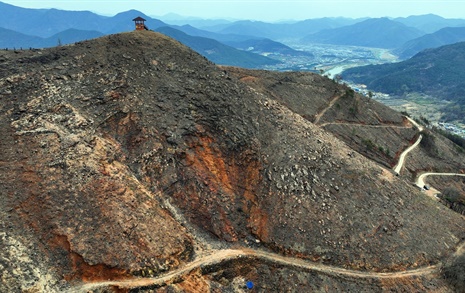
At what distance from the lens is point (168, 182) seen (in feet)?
137

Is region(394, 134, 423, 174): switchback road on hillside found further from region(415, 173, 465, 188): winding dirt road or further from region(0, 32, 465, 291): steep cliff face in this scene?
region(0, 32, 465, 291): steep cliff face

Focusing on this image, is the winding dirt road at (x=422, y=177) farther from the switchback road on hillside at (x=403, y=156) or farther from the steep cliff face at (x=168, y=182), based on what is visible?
the steep cliff face at (x=168, y=182)

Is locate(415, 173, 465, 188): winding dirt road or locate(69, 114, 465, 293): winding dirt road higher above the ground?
locate(69, 114, 465, 293): winding dirt road

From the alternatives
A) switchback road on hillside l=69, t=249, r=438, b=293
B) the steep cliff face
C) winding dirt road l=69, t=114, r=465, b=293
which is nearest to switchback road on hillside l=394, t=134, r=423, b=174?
the steep cliff face

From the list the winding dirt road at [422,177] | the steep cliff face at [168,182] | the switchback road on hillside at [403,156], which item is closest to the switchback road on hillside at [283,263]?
the steep cliff face at [168,182]

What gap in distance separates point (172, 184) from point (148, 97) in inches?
514

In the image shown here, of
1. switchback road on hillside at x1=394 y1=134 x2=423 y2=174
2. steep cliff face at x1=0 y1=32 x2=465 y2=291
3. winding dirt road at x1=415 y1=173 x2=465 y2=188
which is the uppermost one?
steep cliff face at x1=0 y1=32 x2=465 y2=291

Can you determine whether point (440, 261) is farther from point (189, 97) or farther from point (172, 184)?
point (189, 97)

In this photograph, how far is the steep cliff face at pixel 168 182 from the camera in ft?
111

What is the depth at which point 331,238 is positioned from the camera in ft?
137

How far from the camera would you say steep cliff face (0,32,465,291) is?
111ft

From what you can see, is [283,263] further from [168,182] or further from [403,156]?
[403,156]

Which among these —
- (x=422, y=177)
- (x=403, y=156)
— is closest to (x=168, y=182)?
(x=422, y=177)

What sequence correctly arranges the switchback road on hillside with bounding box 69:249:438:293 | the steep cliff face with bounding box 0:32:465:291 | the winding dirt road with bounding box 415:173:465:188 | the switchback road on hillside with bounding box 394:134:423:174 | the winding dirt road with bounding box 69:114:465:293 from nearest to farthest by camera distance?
the steep cliff face with bounding box 0:32:465:291, the winding dirt road with bounding box 69:114:465:293, the switchback road on hillside with bounding box 69:249:438:293, the winding dirt road with bounding box 415:173:465:188, the switchback road on hillside with bounding box 394:134:423:174
